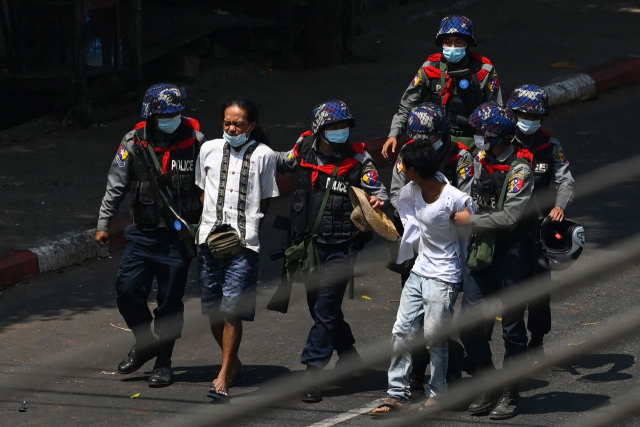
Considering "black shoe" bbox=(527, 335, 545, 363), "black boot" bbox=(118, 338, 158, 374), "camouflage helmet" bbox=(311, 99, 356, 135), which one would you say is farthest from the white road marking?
"camouflage helmet" bbox=(311, 99, 356, 135)

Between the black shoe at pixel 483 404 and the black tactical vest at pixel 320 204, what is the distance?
106 cm

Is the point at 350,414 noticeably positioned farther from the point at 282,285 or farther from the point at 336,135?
the point at 336,135

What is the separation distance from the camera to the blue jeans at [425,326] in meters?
4.96

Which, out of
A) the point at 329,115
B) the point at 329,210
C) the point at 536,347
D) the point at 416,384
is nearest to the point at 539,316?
the point at 536,347

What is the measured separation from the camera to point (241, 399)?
5.45m

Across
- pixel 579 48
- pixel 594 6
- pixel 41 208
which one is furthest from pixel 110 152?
pixel 594 6

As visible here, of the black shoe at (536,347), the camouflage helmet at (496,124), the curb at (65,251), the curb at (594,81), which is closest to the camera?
the camouflage helmet at (496,124)

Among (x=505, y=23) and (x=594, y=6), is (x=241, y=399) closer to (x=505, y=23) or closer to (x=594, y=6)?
(x=505, y=23)

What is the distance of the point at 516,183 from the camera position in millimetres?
4957

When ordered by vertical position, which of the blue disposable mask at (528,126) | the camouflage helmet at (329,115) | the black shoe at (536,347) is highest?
the camouflage helmet at (329,115)

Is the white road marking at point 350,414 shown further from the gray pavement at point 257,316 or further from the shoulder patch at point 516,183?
the shoulder patch at point 516,183

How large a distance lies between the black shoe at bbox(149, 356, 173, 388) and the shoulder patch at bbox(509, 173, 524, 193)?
85.2 inches

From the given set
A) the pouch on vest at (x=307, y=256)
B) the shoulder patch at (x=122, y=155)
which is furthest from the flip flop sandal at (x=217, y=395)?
the shoulder patch at (x=122, y=155)

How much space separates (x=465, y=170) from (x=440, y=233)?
1.61 ft
